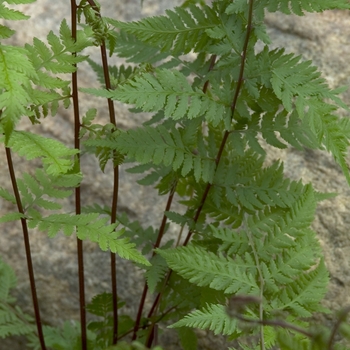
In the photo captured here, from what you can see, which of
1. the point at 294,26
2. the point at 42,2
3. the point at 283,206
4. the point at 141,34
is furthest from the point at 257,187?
the point at 42,2

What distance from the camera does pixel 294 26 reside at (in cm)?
277

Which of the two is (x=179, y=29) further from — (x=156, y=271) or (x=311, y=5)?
(x=156, y=271)

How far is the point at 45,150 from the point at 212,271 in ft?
1.84

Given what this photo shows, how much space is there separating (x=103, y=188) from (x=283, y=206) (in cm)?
113

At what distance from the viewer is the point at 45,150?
1335 millimetres

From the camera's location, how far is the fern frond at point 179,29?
5.36 ft

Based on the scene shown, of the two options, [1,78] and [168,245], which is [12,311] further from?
[1,78]

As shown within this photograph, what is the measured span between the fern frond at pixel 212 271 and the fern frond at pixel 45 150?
1.41 ft

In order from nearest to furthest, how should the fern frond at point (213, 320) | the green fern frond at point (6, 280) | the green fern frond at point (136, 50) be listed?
the fern frond at point (213, 320)
the green fern frond at point (136, 50)
the green fern frond at point (6, 280)

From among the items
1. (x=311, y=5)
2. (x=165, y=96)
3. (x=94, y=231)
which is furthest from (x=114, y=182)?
(x=311, y=5)

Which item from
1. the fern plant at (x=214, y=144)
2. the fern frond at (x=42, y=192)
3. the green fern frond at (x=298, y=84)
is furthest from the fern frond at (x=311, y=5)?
the fern frond at (x=42, y=192)

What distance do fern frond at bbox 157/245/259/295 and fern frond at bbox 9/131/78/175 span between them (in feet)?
1.41

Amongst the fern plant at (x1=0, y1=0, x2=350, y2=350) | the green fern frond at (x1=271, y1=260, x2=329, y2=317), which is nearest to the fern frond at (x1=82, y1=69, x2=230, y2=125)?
the fern plant at (x1=0, y1=0, x2=350, y2=350)

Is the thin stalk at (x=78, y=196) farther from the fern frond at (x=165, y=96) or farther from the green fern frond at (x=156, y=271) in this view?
the green fern frond at (x=156, y=271)
